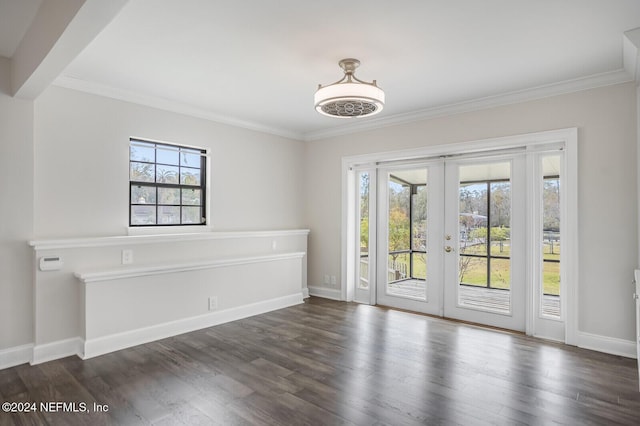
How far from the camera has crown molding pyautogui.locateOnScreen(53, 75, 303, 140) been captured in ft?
11.7

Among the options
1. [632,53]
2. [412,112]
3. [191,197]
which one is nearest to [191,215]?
[191,197]

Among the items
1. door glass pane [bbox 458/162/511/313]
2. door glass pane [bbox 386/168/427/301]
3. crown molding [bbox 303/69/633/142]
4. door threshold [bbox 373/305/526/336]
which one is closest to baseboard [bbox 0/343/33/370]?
door threshold [bbox 373/305/526/336]

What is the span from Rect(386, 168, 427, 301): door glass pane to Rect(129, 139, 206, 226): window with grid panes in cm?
257

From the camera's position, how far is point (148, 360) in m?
3.31

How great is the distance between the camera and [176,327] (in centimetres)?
403

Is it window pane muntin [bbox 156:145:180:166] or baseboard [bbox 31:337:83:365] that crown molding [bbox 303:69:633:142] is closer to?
window pane muntin [bbox 156:145:180:166]

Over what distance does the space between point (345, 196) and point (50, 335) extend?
3.81 meters

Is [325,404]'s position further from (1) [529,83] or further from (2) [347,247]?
(1) [529,83]

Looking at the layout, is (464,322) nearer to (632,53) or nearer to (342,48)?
(632,53)

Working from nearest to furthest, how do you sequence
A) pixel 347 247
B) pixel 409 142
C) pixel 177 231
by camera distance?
pixel 177 231
pixel 409 142
pixel 347 247

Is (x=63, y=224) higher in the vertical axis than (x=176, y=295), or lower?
higher

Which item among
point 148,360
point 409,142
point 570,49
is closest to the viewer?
point 570,49

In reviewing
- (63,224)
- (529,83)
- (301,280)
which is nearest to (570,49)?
(529,83)

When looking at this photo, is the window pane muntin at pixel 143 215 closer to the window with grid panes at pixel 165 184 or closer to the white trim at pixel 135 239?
the window with grid panes at pixel 165 184
